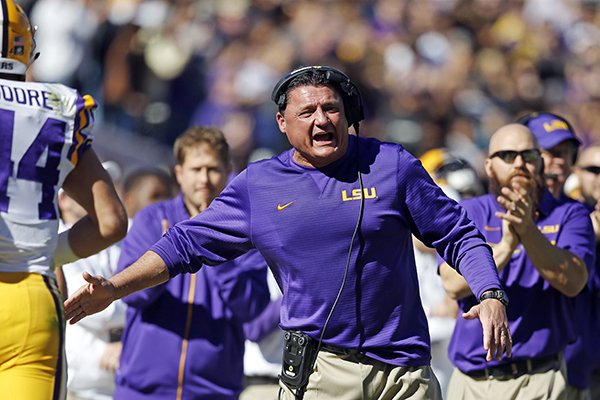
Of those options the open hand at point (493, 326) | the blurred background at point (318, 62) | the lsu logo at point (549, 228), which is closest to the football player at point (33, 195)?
the open hand at point (493, 326)

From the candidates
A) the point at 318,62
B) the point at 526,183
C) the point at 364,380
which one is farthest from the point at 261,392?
the point at 318,62

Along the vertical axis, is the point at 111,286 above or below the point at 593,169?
below

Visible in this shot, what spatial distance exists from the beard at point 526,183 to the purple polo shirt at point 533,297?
0.06m

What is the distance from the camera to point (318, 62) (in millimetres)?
15523

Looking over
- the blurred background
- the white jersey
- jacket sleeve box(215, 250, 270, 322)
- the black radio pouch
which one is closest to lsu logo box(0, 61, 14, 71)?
the white jersey

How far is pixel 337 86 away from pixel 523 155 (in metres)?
1.57

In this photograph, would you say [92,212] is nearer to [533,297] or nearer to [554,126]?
[533,297]

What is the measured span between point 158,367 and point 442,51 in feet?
38.1

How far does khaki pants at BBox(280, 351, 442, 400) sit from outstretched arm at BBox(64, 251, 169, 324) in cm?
78

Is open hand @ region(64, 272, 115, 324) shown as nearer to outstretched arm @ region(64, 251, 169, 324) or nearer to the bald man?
outstretched arm @ region(64, 251, 169, 324)

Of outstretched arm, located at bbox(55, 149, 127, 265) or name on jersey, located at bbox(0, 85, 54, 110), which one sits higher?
name on jersey, located at bbox(0, 85, 54, 110)

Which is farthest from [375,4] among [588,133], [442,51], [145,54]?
[145,54]

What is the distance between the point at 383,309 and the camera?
194 inches

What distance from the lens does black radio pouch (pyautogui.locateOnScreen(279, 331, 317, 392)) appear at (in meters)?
4.98
